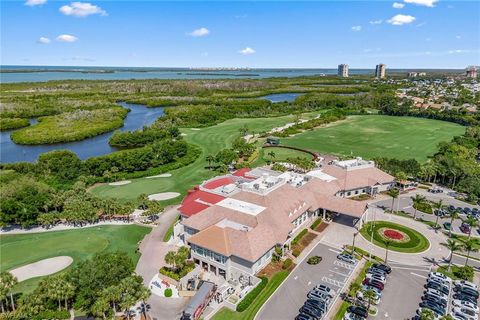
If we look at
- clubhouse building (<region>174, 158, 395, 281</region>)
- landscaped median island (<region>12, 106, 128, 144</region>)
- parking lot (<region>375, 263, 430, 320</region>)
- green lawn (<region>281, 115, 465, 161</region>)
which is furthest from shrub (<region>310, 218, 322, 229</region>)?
landscaped median island (<region>12, 106, 128, 144</region>)

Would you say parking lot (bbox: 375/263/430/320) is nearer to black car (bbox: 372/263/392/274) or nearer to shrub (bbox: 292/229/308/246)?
black car (bbox: 372/263/392/274)

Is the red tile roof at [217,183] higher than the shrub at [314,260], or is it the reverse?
the red tile roof at [217,183]

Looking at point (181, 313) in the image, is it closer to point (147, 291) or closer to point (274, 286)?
point (147, 291)

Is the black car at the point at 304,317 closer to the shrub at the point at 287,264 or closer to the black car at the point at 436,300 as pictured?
the shrub at the point at 287,264

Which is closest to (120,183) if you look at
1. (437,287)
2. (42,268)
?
Result: (42,268)

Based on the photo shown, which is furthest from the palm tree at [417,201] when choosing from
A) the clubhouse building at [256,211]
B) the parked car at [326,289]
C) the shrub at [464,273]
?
the parked car at [326,289]

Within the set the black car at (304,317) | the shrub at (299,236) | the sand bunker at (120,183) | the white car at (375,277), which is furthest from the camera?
the sand bunker at (120,183)

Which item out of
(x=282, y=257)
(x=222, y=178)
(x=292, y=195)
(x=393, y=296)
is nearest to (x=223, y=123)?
(x=222, y=178)
